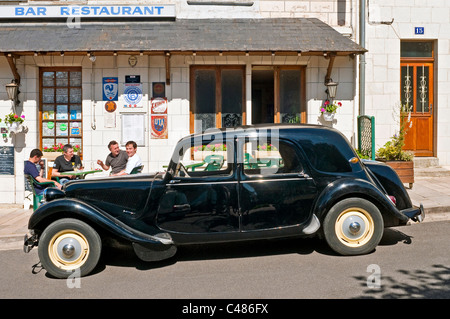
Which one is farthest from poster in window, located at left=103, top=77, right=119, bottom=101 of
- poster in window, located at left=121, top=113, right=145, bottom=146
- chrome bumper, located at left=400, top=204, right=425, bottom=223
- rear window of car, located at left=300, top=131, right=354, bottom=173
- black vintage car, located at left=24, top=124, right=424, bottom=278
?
chrome bumper, located at left=400, top=204, right=425, bottom=223

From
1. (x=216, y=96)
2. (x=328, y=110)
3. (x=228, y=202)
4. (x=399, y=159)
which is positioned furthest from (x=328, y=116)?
(x=228, y=202)

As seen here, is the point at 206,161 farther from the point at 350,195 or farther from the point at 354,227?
the point at 354,227

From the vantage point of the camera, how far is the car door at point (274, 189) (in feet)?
16.8

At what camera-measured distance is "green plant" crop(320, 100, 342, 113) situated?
984 centimetres

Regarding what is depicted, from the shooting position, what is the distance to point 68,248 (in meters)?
4.89

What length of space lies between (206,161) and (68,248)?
1884mm

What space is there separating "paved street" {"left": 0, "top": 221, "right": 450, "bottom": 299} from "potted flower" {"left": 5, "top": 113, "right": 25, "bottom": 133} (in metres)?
4.18

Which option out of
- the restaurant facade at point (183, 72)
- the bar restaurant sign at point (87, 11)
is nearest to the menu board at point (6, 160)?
the restaurant facade at point (183, 72)

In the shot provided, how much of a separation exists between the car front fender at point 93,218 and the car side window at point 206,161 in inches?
31.1

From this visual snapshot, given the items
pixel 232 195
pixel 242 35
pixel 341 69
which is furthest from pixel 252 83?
pixel 232 195

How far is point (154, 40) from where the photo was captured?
30.3 ft

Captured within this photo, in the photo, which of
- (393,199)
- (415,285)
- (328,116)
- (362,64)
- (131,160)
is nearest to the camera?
(415,285)
